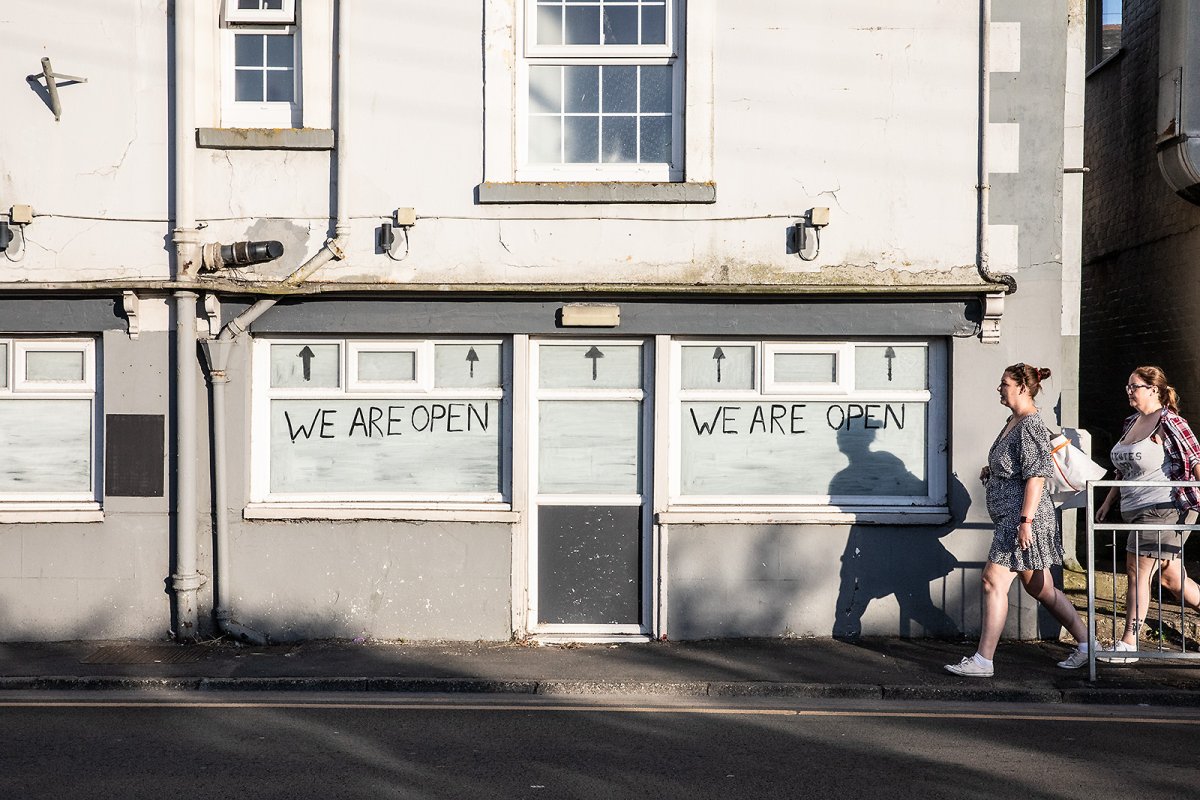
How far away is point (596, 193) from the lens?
359 inches

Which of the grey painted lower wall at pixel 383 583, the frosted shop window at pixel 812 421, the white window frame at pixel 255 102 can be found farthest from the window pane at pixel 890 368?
the white window frame at pixel 255 102

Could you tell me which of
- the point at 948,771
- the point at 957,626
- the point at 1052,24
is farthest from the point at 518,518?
the point at 1052,24

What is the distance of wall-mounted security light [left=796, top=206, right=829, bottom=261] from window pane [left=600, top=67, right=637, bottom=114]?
165cm

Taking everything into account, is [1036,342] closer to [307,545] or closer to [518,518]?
[518,518]

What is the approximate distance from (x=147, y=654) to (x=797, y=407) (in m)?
5.26

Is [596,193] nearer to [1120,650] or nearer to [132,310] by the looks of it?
[132,310]

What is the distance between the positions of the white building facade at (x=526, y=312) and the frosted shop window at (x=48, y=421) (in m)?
0.03

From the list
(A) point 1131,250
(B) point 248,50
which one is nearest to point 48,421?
(B) point 248,50

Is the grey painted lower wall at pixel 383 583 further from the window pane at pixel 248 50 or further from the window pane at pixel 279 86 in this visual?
the window pane at pixel 248 50

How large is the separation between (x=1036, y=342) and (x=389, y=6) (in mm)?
5616

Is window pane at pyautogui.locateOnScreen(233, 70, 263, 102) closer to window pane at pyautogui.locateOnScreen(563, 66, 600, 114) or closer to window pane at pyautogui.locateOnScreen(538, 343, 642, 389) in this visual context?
window pane at pyautogui.locateOnScreen(563, 66, 600, 114)

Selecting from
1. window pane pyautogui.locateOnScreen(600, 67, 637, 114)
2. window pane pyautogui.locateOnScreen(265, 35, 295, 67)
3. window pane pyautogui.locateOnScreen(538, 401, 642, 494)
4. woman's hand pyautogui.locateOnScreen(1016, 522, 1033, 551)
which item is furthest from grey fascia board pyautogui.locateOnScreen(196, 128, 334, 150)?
woman's hand pyautogui.locateOnScreen(1016, 522, 1033, 551)

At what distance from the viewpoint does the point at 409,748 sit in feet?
21.2

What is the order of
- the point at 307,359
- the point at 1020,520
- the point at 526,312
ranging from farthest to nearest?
the point at 307,359, the point at 526,312, the point at 1020,520
